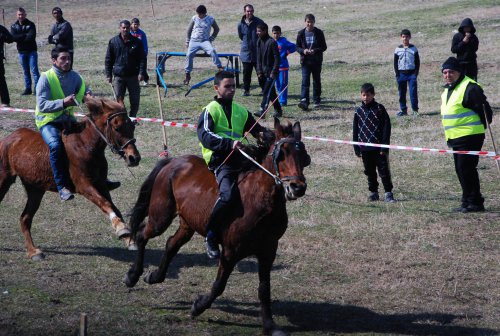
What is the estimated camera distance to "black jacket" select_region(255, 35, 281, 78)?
19.3 m

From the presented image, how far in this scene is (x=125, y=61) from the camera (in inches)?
739

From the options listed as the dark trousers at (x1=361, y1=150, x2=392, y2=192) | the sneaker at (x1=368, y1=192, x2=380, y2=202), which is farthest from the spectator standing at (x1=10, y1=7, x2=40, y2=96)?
the sneaker at (x1=368, y1=192, x2=380, y2=202)

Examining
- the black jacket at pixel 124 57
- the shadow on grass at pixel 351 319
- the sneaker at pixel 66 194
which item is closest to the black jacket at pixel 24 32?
the black jacket at pixel 124 57

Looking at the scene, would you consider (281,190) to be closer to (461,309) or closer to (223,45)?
(461,309)

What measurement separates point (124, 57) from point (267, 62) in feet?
11.2

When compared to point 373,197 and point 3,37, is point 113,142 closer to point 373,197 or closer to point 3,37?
point 373,197

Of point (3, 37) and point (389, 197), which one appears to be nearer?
point (389, 197)

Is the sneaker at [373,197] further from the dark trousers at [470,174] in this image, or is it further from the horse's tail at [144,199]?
the horse's tail at [144,199]

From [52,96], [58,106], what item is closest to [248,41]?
[52,96]

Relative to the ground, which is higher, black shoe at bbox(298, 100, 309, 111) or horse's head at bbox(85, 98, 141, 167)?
horse's head at bbox(85, 98, 141, 167)

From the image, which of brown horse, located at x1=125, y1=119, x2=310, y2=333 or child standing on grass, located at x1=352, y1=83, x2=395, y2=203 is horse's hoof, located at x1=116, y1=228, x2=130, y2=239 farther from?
child standing on grass, located at x1=352, y1=83, x2=395, y2=203

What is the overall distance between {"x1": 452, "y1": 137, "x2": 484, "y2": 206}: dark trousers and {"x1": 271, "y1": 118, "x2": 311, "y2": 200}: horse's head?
18.1 feet

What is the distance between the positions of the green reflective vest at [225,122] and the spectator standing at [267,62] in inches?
426

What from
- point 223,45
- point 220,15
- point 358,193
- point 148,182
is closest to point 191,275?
point 148,182
